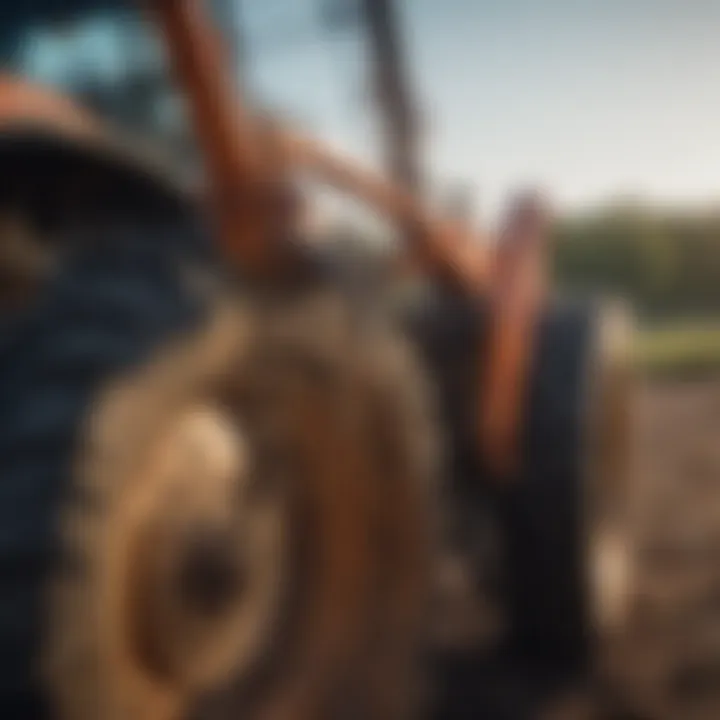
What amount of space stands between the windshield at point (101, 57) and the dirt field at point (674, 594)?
4.76ft

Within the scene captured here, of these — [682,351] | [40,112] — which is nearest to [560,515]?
[40,112]

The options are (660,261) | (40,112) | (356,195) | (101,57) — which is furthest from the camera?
(660,261)

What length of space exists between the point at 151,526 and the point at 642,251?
19.8 m

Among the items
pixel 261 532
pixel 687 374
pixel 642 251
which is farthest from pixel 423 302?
pixel 642 251

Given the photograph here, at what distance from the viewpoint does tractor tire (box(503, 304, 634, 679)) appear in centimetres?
319

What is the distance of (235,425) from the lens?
7.01ft

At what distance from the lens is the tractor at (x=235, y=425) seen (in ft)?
5.06

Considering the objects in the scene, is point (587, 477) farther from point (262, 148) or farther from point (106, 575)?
point (106, 575)

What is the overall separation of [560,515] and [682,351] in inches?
451

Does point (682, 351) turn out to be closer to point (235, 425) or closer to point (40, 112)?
point (235, 425)

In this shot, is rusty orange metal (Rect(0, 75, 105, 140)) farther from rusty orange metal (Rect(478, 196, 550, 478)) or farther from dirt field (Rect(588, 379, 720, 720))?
dirt field (Rect(588, 379, 720, 720))

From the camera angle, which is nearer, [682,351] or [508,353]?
[508,353]

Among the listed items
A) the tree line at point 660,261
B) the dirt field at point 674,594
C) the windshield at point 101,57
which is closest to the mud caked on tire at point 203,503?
the windshield at point 101,57

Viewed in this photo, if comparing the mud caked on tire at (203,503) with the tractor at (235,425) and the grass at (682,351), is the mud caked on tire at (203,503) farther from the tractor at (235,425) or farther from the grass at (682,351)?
the grass at (682,351)
